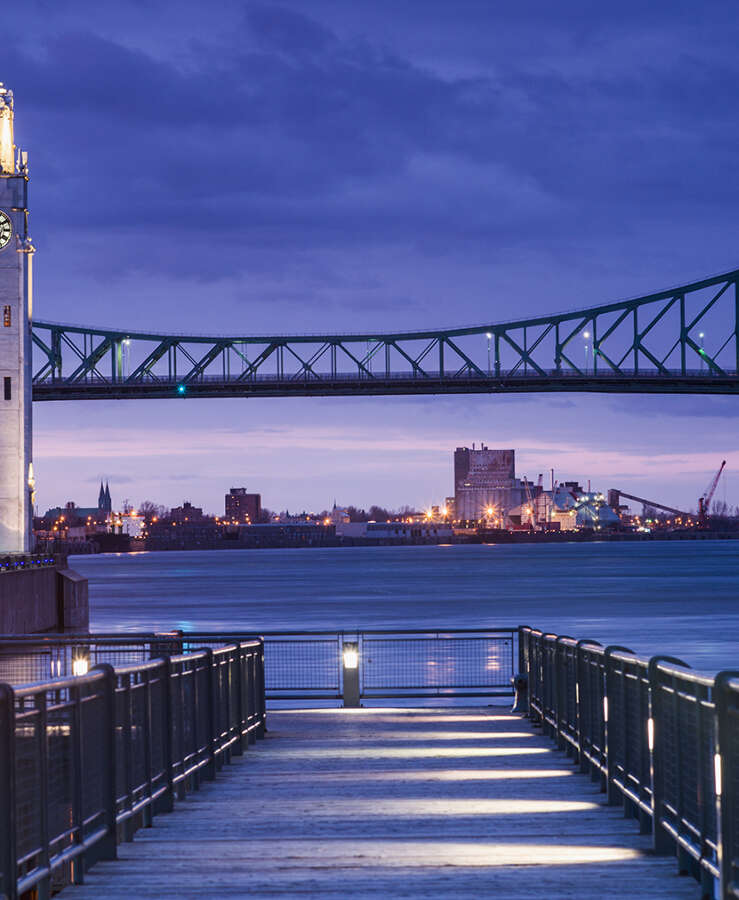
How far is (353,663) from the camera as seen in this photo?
736 inches

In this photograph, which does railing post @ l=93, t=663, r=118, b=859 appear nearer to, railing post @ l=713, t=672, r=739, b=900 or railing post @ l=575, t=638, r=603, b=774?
railing post @ l=713, t=672, r=739, b=900

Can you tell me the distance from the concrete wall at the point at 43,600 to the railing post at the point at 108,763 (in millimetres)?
33940

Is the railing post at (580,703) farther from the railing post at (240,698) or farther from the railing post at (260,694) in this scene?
the railing post at (260,694)

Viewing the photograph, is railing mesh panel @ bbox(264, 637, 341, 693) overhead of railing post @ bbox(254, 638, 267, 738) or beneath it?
beneath

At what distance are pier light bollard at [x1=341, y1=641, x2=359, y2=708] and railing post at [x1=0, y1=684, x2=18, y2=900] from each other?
42.5ft

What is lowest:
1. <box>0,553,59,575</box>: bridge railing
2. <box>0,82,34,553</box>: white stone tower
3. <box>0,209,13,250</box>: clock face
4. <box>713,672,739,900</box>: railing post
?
<box>713,672,739,900</box>: railing post

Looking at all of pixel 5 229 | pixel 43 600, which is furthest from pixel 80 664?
pixel 5 229

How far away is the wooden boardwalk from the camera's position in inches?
268

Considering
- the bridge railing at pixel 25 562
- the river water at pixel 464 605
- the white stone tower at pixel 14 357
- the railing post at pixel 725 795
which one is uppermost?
the white stone tower at pixel 14 357

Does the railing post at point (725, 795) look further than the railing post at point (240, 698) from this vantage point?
No

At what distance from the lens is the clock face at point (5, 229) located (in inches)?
2126

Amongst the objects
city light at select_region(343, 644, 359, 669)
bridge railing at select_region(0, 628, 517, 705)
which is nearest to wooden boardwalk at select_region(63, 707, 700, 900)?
bridge railing at select_region(0, 628, 517, 705)

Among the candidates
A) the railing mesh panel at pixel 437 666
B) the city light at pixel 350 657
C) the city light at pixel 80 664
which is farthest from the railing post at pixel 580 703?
the railing mesh panel at pixel 437 666

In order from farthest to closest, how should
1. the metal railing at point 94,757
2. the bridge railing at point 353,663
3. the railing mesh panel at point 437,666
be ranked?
1. the railing mesh panel at point 437,666
2. the bridge railing at point 353,663
3. the metal railing at point 94,757
